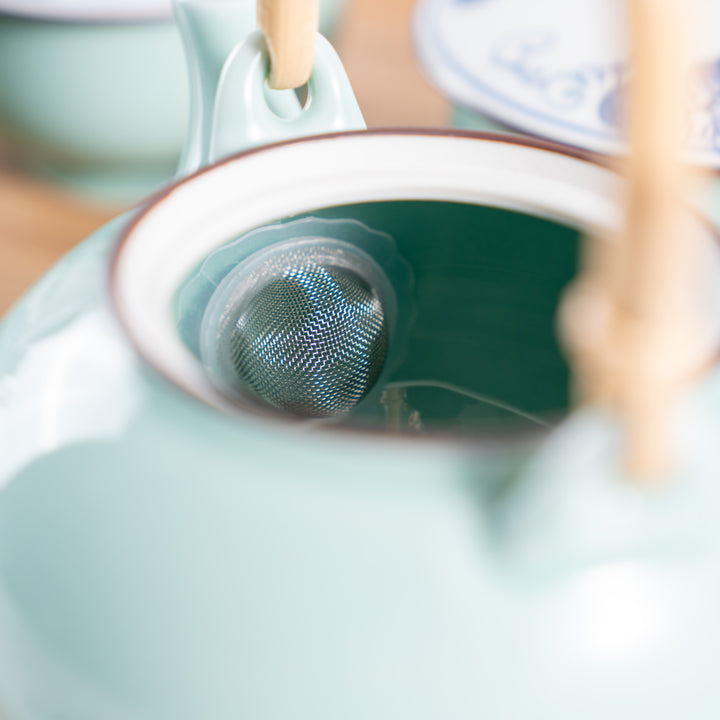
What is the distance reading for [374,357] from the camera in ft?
1.32

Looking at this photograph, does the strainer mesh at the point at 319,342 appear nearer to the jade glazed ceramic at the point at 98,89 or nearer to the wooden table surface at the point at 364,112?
the wooden table surface at the point at 364,112

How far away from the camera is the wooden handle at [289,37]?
0.32 metres

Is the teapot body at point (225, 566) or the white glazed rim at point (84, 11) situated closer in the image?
the teapot body at point (225, 566)

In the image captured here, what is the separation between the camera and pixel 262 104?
342 millimetres

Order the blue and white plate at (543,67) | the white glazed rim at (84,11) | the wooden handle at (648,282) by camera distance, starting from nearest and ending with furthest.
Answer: the wooden handle at (648,282) → the blue and white plate at (543,67) → the white glazed rim at (84,11)

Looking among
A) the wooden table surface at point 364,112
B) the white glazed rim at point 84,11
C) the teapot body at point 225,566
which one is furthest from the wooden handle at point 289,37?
the white glazed rim at point 84,11

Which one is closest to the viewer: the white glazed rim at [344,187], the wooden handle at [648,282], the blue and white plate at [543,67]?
the wooden handle at [648,282]

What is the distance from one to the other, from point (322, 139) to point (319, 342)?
0.34 feet

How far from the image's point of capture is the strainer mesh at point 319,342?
0.39 metres

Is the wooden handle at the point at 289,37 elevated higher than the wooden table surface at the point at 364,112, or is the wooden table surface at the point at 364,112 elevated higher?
the wooden table surface at the point at 364,112

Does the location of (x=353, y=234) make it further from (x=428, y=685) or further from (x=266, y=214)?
(x=428, y=685)

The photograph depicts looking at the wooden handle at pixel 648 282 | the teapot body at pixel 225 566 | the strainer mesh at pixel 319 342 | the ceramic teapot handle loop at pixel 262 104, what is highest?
the ceramic teapot handle loop at pixel 262 104

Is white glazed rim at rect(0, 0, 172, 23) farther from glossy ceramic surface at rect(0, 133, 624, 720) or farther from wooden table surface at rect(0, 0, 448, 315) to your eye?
glossy ceramic surface at rect(0, 133, 624, 720)

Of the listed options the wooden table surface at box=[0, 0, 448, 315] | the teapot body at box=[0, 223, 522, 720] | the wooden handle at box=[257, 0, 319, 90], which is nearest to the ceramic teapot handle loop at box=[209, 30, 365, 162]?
the wooden handle at box=[257, 0, 319, 90]
